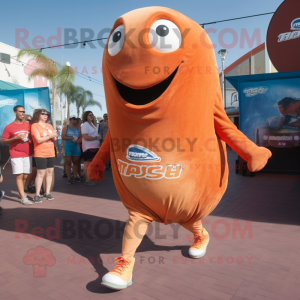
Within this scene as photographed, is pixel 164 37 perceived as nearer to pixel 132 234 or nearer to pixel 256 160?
pixel 256 160

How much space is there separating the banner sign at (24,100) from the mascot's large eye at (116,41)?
6665mm

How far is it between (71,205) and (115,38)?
12.4ft

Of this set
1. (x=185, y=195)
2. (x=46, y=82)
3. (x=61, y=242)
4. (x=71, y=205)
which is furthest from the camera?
(x=46, y=82)

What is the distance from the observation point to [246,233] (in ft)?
12.1

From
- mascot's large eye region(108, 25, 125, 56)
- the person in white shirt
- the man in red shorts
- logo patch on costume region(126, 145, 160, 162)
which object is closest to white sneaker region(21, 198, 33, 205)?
the man in red shorts

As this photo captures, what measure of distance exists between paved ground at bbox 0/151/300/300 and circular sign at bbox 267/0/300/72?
451cm

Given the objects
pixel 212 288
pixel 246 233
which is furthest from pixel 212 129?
pixel 246 233

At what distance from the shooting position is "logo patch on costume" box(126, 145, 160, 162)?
224cm

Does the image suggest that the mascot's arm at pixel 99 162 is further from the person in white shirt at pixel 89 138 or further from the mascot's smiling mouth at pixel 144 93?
the person in white shirt at pixel 89 138

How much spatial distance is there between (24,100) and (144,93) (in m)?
8.13

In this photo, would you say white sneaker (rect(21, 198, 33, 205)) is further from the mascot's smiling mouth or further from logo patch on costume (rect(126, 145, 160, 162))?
the mascot's smiling mouth

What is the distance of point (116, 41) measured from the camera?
7.30ft

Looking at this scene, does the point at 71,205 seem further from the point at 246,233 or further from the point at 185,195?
the point at 185,195

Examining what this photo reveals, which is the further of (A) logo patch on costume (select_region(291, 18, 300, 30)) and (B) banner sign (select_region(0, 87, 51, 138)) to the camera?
(B) banner sign (select_region(0, 87, 51, 138))
